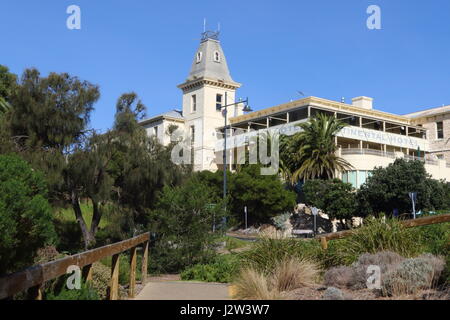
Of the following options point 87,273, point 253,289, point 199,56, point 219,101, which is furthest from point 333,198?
point 87,273

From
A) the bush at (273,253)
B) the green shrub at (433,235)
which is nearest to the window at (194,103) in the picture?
the green shrub at (433,235)

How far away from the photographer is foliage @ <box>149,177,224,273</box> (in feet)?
47.3

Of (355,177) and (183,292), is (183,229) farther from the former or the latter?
(355,177)

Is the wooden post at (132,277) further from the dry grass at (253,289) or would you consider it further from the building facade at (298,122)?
the building facade at (298,122)

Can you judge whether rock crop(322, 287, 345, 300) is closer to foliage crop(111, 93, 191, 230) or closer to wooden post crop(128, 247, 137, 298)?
wooden post crop(128, 247, 137, 298)

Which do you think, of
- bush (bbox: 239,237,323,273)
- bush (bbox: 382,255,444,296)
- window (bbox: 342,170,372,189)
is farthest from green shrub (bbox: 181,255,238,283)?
window (bbox: 342,170,372,189)

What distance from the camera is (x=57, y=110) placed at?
24000mm

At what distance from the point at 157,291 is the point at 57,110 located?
17.3 metres

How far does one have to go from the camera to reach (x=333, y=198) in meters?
36.5

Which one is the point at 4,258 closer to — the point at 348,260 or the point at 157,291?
the point at 157,291

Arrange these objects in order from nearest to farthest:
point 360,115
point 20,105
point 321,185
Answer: point 20,105 → point 321,185 → point 360,115

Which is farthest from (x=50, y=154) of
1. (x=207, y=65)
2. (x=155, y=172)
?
(x=207, y=65)

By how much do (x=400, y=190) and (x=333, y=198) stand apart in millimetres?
4600

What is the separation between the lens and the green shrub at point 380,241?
31.2ft
